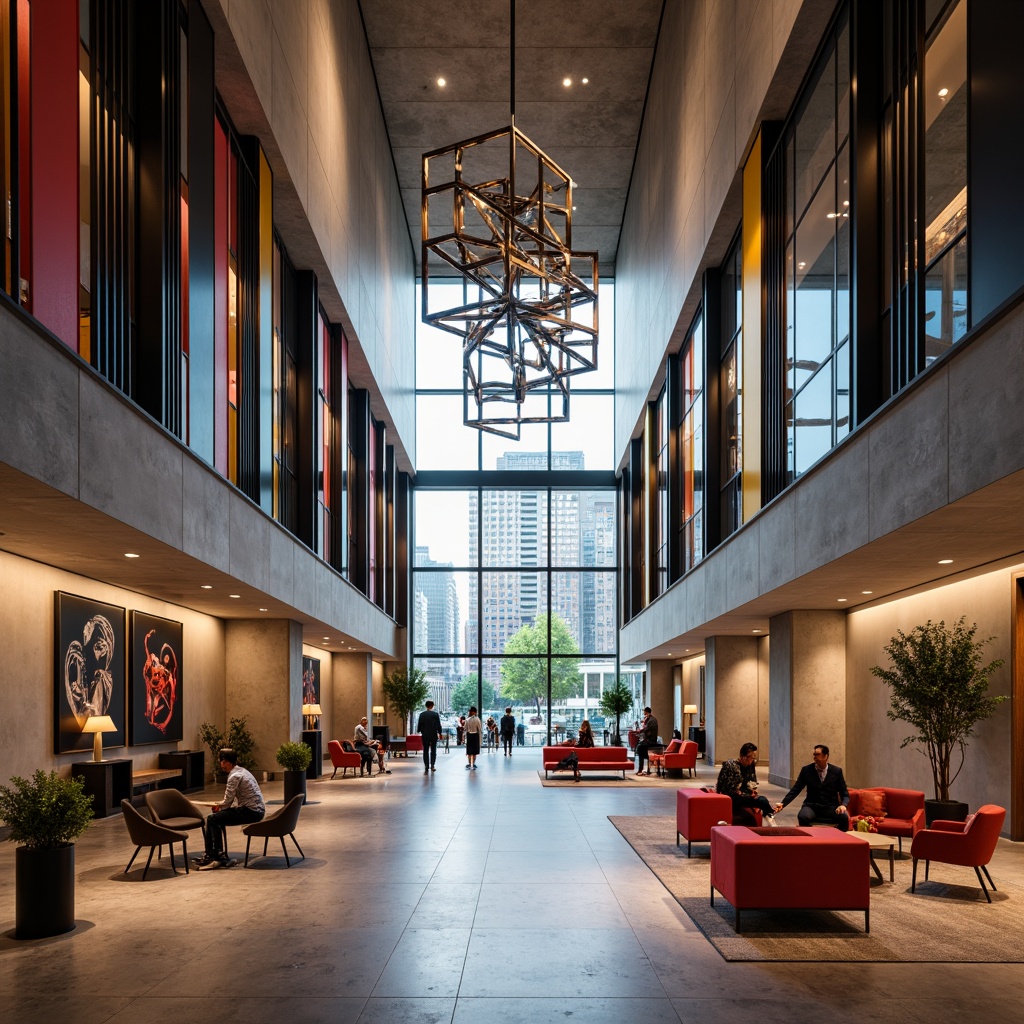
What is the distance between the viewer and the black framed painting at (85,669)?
48.0ft

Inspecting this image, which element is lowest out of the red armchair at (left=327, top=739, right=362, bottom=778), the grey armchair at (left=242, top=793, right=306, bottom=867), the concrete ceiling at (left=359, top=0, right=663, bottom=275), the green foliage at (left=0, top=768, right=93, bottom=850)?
the red armchair at (left=327, top=739, right=362, bottom=778)

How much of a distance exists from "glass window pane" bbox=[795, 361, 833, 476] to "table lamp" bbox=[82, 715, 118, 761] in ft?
34.0

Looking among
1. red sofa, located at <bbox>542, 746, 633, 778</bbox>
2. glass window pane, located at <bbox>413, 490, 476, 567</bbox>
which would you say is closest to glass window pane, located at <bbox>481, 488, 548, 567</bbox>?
glass window pane, located at <bbox>413, 490, 476, 567</bbox>

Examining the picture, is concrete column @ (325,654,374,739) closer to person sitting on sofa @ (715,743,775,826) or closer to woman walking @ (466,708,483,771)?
woman walking @ (466,708,483,771)

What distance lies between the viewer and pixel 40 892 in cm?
810

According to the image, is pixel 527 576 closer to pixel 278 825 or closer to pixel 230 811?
pixel 230 811

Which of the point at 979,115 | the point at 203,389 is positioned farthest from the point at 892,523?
the point at 203,389

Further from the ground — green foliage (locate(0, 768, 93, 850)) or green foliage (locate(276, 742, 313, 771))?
green foliage (locate(0, 768, 93, 850))

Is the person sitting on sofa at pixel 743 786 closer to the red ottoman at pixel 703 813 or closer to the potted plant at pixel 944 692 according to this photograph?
the red ottoman at pixel 703 813

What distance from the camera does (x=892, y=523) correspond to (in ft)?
34.9

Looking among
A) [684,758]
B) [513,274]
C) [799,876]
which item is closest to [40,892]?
[799,876]

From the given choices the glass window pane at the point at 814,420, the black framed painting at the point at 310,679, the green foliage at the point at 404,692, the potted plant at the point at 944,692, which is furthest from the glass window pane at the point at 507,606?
the potted plant at the point at 944,692

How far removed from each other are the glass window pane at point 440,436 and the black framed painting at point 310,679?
13786mm

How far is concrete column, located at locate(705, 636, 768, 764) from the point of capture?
1009 inches
